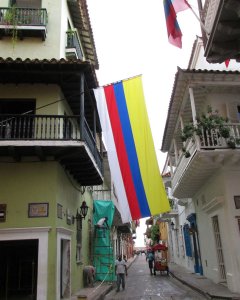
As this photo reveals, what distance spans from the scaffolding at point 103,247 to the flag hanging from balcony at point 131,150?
8.50 metres

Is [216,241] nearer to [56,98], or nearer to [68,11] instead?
[56,98]

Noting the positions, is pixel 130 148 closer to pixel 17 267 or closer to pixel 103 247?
pixel 17 267

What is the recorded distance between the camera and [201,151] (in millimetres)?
11680

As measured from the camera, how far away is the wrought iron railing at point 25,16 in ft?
40.5

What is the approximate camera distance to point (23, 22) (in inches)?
498

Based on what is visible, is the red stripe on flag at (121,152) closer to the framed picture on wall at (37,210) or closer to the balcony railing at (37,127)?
the balcony railing at (37,127)

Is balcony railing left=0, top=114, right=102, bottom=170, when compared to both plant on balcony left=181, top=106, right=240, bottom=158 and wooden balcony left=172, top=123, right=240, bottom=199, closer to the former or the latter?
plant on balcony left=181, top=106, right=240, bottom=158

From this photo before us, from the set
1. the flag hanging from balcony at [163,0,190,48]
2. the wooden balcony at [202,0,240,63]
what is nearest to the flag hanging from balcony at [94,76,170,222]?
the flag hanging from balcony at [163,0,190,48]

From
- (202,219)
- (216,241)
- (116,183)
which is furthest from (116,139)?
(202,219)

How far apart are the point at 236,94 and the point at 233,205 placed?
4527 mm

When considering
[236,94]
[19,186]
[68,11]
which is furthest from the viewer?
[68,11]

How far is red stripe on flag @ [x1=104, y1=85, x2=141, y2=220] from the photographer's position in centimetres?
915

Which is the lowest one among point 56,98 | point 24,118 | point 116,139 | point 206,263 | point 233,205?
point 206,263

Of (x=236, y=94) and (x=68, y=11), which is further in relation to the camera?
(x=68, y=11)
